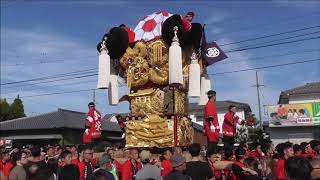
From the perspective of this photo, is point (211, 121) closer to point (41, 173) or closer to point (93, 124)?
point (93, 124)

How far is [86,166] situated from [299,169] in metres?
4.45

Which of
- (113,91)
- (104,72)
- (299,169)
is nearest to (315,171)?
(299,169)

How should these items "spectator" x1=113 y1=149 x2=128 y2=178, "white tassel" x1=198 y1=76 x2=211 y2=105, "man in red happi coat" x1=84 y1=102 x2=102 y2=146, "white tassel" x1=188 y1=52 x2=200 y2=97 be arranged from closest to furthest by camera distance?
"spectator" x1=113 y1=149 x2=128 y2=178
"white tassel" x1=188 y1=52 x2=200 y2=97
"white tassel" x1=198 y1=76 x2=211 y2=105
"man in red happi coat" x1=84 y1=102 x2=102 y2=146

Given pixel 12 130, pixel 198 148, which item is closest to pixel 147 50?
pixel 198 148

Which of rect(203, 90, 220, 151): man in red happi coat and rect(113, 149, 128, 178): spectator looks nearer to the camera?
rect(113, 149, 128, 178): spectator

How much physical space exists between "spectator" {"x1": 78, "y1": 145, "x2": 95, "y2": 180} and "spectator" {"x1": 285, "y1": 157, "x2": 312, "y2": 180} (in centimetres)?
411

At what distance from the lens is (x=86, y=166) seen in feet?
25.8

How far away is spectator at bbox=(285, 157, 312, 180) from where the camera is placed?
438 centimetres

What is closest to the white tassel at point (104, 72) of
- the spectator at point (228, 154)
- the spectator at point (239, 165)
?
the spectator at point (228, 154)

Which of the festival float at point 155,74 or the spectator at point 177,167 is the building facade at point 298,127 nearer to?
the festival float at point 155,74

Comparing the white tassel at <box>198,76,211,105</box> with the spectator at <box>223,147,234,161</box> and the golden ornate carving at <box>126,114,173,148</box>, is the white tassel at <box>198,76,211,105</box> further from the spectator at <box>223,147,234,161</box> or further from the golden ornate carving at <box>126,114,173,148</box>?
the spectator at <box>223,147,234,161</box>

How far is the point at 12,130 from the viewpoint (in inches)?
1204

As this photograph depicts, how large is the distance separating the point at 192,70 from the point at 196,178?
4.77 m

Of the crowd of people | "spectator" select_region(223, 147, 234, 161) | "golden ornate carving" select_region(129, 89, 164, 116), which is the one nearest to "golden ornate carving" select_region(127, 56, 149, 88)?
"golden ornate carving" select_region(129, 89, 164, 116)
